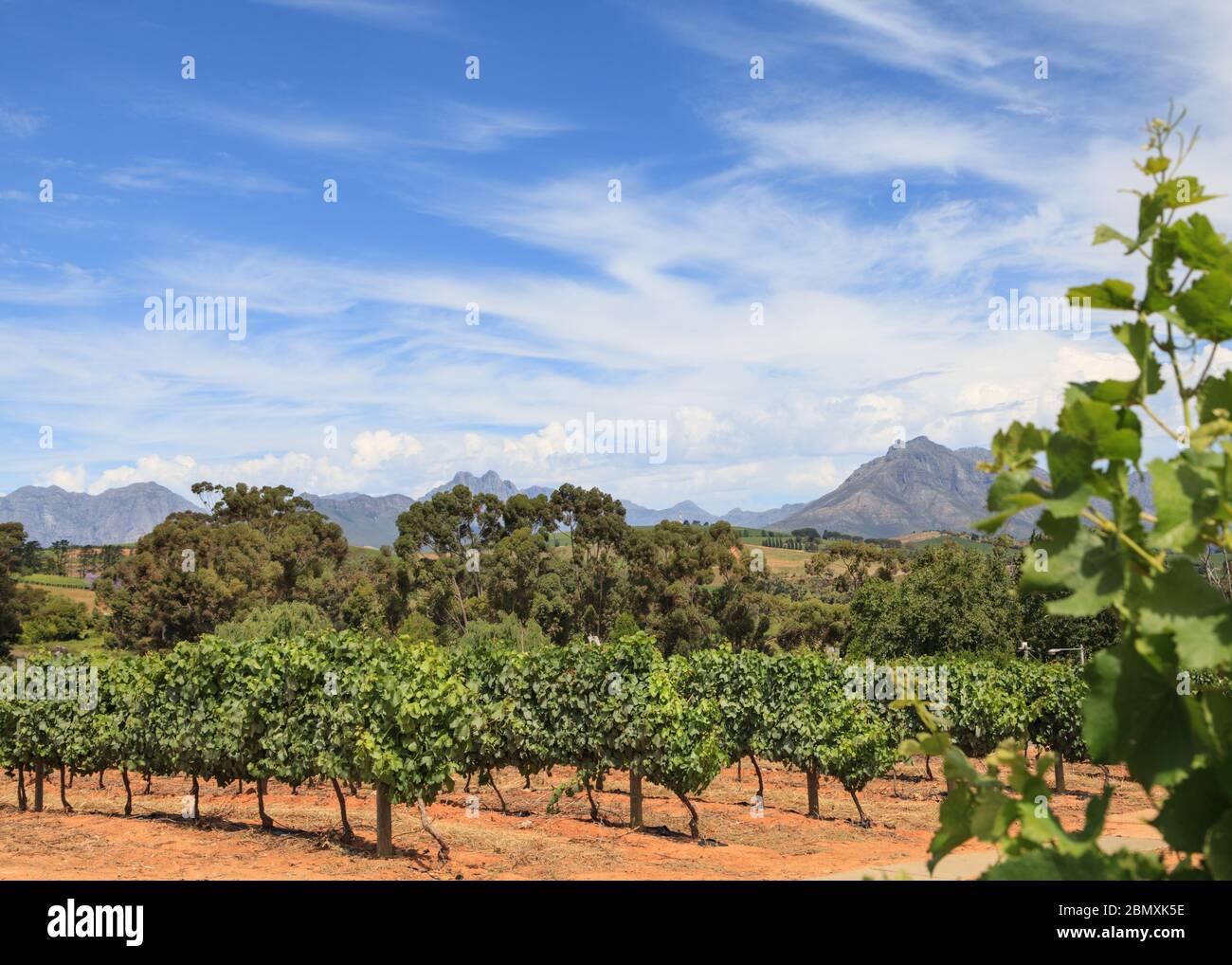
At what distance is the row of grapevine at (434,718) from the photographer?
14.8m

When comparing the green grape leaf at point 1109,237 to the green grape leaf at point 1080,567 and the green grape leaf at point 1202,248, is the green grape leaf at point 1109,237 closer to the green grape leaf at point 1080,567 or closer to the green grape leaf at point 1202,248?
the green grape leaf at point 1202,248

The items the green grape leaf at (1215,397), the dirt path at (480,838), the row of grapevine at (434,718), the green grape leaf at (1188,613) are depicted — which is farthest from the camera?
the row of grapevine at (434,718)

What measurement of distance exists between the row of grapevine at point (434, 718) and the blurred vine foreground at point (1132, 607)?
13.4m

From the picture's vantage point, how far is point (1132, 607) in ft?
3.66

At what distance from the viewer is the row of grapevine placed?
14.8m

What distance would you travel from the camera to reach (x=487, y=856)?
1504 cm

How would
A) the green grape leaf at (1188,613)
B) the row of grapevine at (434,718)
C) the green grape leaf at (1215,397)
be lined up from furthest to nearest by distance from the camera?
the row of grapevine at (434,718) → the green grape leaf at (1215,397) → the green grape leaf at (1188,613)

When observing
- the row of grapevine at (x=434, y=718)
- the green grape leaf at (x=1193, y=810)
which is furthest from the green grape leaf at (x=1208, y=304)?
the row of grapevine at (x=434, y=718)

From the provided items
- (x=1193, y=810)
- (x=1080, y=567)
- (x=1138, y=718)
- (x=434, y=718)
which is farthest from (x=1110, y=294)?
(x=434, y=718)

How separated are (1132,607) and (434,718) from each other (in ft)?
47.1

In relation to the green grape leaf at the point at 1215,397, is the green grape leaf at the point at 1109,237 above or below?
above

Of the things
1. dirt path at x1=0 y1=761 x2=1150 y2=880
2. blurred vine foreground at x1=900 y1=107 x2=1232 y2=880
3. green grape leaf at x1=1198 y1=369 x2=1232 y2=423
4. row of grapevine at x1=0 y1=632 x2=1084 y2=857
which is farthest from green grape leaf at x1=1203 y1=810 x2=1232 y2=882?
row of grapevine at x1=0 y1=632 x2=1084 y2=857

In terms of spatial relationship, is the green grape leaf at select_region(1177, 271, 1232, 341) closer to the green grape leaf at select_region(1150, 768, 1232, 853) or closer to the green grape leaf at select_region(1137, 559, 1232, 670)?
the green grape leaf at select_region(1137, 559, 1232, 670)
